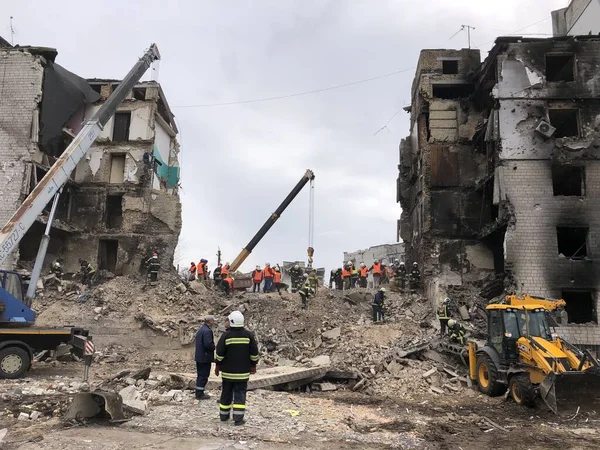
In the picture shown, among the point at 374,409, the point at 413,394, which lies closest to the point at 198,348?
the point at 374,409

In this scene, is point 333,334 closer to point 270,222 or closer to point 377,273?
point 377,273

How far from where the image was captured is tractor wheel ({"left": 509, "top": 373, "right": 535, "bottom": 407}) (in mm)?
9062

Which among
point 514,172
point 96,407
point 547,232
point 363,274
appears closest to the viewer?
point 96,407

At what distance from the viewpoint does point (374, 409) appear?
917cm

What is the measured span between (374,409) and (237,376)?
3597 millimetres

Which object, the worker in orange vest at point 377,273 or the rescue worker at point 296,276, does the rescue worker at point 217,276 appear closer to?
the rescue worker at point 296,276

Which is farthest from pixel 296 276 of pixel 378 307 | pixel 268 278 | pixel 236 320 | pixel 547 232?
pixel 236 320

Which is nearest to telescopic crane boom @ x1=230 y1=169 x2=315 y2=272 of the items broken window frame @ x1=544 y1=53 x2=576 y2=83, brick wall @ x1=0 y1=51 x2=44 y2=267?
brick wall @ x1=0 y1=51 x2=44 y2=267

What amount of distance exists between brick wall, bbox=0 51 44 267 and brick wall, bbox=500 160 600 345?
21.2m

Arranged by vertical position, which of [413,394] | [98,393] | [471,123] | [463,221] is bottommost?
[413,394]

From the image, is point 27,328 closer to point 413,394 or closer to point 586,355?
point 413,394

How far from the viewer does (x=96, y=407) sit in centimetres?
681

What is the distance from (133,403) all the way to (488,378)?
764 cm

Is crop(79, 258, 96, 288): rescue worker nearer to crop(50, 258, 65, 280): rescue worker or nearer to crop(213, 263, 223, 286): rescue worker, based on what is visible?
crop(50, 258, 65, 280): rescue worker
